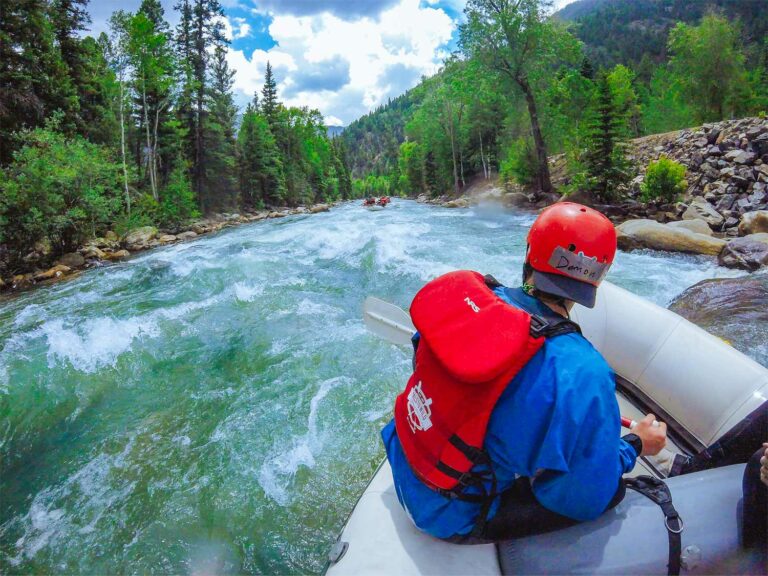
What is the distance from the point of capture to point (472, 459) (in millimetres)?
1270

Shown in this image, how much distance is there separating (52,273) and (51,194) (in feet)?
7.66

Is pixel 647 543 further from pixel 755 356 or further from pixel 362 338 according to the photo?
pixel 362 338

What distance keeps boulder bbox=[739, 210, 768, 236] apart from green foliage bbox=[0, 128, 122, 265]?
1662 cm

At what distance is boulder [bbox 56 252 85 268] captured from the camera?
37.4ft

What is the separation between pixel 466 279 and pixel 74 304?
8776 mm

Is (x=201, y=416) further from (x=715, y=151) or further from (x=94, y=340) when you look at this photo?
(x=715, y=151)

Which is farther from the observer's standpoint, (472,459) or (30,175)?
Answer: (30,175)

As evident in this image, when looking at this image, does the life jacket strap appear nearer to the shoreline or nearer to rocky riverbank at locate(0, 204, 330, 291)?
the shoreline

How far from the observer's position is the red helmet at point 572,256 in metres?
1.36

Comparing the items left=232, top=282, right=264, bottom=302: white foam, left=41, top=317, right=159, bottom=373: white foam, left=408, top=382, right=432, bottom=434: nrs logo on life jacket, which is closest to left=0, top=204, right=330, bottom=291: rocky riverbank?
left=41, top=317, right=159, bottom=373: white foam

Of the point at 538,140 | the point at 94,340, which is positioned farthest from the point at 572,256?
the point at 538,140

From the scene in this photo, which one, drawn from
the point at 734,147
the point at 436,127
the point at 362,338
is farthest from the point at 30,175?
the point at 436,127

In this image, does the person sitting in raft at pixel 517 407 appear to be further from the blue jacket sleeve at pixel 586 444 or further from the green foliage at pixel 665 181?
the green foliage at pixel 665 181

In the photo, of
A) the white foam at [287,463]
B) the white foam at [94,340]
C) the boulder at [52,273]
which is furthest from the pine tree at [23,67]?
the white foam at [287,463]
